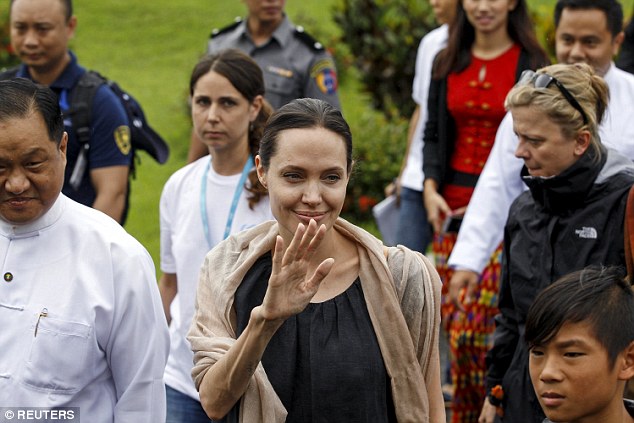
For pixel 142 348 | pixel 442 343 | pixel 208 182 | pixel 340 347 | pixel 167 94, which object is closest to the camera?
pixel 340 347

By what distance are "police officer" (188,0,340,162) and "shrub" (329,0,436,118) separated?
10.6 ft

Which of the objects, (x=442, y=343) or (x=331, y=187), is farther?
(x=442, y=343)

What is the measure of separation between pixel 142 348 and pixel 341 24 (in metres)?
7.26

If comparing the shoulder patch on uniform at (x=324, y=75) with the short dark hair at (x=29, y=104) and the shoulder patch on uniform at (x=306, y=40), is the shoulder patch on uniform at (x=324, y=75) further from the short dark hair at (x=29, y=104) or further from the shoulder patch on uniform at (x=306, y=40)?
the short dark hair at (x=29, y=104)

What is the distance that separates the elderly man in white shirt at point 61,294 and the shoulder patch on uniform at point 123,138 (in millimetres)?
1968

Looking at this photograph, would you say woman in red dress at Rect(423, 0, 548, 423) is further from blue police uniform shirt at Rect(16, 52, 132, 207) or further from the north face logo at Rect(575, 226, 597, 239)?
blue police uniform shirt at Rect(16, 52, 132, 207)

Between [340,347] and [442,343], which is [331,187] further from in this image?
[442,343]

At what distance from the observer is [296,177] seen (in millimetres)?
3291

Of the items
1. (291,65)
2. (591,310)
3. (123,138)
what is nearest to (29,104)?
(591,310)

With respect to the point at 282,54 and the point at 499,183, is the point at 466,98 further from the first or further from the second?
the point at 282,54

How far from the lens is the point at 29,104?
11.6 ft

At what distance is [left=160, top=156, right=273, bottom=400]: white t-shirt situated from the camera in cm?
475

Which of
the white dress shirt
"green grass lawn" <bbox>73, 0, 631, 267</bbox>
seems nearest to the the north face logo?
the white dress shirt

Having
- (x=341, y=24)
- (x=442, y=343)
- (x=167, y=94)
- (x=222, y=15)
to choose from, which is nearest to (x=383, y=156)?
(x=341, y=24)
